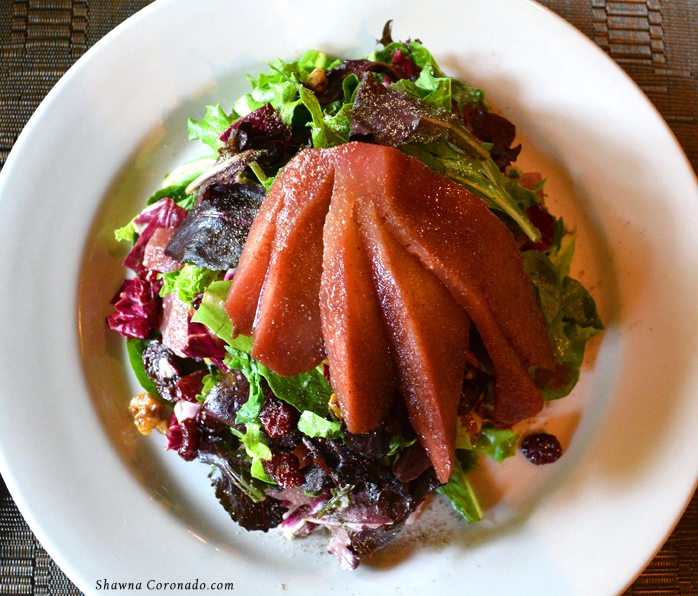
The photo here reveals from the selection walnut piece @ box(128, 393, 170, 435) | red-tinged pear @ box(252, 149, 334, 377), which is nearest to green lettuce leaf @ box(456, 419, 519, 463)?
red-tinged pear @ box(252, 149, 334, 377)

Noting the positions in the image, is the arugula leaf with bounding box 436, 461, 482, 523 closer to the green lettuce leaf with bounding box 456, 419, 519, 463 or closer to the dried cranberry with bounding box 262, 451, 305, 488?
the green lettuce leaf with bounding box 456, 419, 519, 463

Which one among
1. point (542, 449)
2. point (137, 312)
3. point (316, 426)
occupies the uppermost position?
point (137, 312)

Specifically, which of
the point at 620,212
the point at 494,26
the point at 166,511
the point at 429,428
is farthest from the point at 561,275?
the point at 166,511

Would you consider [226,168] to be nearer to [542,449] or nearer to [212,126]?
[212,126]

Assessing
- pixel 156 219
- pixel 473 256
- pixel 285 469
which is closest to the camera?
pixel 473 256

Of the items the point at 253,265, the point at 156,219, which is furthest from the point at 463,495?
the point at 156,219

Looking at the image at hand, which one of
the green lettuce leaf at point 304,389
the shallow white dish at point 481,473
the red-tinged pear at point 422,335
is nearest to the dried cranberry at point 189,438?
the shallow white dish at point 481,473
